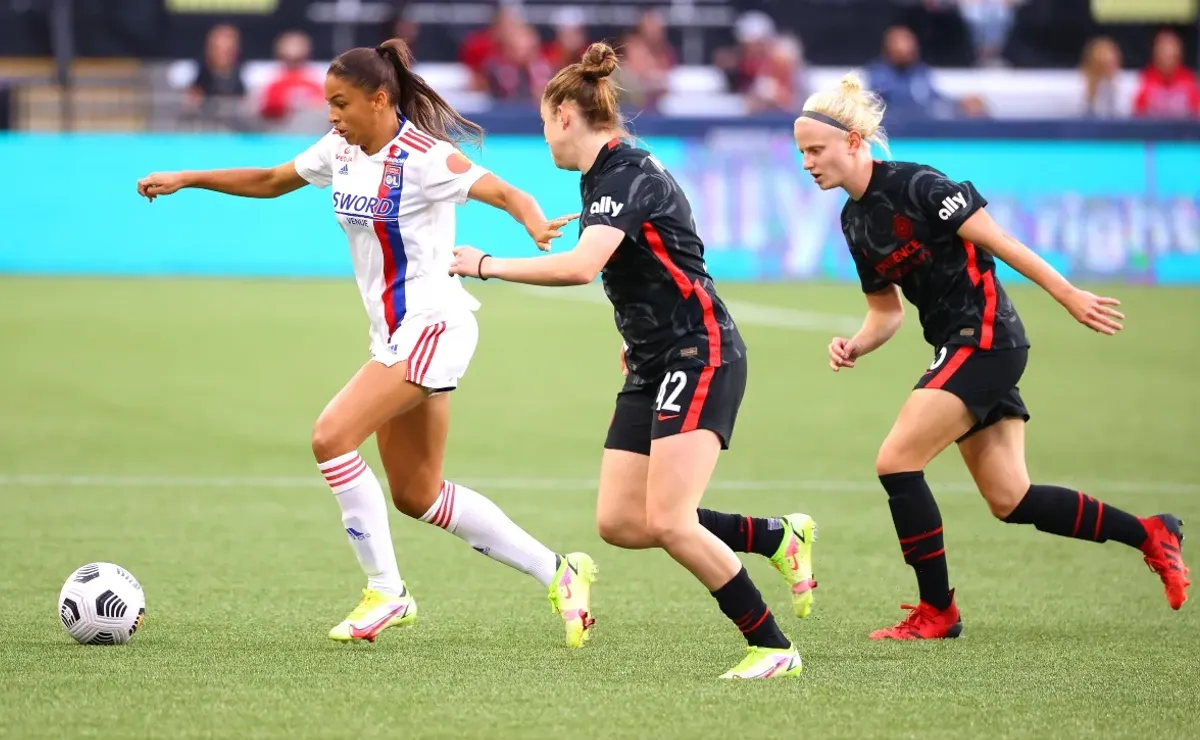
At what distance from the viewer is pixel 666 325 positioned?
219 inches

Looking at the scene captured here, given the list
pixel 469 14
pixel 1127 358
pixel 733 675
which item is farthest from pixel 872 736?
pixel 469 14

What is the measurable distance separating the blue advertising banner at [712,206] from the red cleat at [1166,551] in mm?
12549

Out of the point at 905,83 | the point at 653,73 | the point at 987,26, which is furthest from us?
the point at 987,26

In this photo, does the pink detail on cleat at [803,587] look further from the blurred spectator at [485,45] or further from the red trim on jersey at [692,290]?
the blurred spectator at [485,45]

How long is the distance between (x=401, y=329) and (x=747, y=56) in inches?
665

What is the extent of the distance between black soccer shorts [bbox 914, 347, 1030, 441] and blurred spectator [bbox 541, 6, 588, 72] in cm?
1480

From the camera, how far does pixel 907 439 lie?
6160 millimetres

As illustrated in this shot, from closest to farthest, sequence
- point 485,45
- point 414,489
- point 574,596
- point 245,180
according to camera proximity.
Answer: point 574,596, point 414,489, point 245,180, point 485,45

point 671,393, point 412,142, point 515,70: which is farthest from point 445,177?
point 515,70

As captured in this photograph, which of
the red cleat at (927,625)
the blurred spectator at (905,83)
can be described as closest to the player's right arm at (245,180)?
the red cleat at (927,625)

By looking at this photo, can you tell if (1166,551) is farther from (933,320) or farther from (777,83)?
(777,83)

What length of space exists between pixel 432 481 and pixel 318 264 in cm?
1385

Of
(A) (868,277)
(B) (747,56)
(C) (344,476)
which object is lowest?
(B) (747,56)

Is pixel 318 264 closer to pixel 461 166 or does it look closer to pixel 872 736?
pixel 461 166
